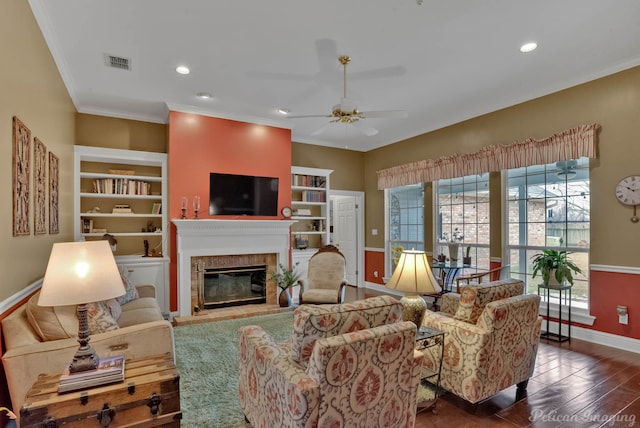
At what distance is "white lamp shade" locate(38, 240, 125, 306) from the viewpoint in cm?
164

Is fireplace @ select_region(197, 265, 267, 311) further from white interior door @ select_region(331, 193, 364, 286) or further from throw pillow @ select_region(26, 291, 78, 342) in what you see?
throw pillow @ select_region(26, 291, 78, 342)

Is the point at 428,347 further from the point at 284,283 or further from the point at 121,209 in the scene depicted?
the point at 121,209

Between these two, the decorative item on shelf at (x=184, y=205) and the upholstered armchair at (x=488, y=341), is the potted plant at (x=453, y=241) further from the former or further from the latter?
the decorative item on shelf at (x=184, y=205)

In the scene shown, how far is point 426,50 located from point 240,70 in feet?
6.54

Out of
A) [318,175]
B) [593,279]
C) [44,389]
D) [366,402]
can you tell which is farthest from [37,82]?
[593,279]

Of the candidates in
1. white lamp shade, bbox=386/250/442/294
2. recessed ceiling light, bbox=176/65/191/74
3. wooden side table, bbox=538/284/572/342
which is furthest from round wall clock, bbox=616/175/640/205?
recessed ceiling light, bbox=176/65/191/74

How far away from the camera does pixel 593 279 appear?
3.91m

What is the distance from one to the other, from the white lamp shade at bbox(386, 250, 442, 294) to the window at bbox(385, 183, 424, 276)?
354 cm

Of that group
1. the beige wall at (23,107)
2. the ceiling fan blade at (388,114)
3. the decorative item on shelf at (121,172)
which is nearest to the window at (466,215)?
the ceiling fan blade at (388,114)

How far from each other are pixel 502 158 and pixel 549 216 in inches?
38.4

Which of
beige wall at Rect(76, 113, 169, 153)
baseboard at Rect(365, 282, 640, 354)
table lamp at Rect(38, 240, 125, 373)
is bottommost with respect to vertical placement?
baseboard at Rect(365, 282, 640, 354)

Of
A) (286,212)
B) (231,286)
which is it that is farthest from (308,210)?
(231,286)

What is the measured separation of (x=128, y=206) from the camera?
5.12 m

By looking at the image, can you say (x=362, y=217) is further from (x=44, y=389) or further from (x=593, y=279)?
(x=44, y=389)
